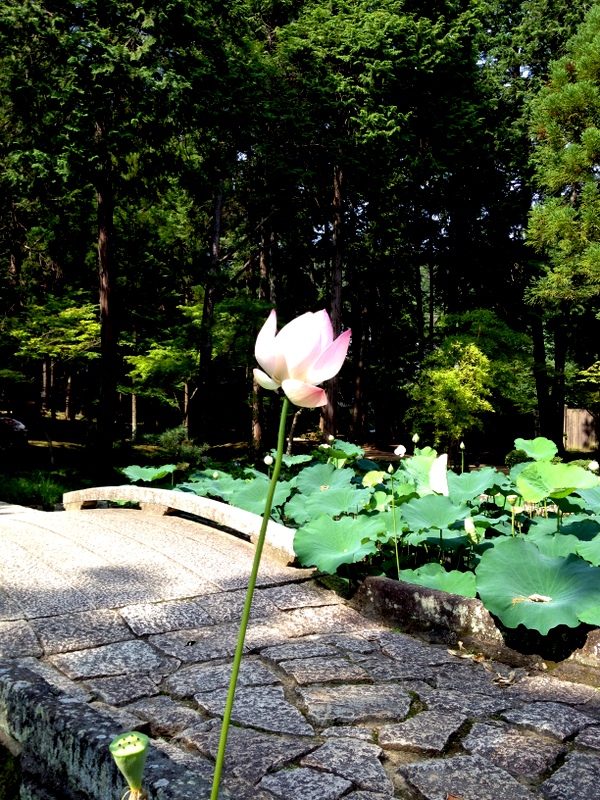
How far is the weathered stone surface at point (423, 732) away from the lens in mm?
1927

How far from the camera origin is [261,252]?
59.5ft

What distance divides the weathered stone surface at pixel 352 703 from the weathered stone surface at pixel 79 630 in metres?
0.97

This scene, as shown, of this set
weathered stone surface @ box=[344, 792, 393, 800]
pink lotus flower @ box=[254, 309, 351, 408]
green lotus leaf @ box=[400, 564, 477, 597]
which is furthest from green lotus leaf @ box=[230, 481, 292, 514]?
pink lotus flower @ box=[254, 309, 351, 408]

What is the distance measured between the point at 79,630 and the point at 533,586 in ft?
6.37

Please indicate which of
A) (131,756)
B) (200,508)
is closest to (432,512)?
(200,508)

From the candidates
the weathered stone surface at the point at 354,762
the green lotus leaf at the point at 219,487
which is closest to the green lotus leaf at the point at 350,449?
the green lotus leaf at the point at 219,487

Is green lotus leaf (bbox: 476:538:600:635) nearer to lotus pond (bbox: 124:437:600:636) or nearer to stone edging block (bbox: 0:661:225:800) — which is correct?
lotus pond (bbox: 124:437:600:636)

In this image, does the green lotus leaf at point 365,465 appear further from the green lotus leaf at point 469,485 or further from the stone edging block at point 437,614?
the stone edging block at point 437,614

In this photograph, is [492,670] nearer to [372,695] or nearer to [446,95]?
[372,695]

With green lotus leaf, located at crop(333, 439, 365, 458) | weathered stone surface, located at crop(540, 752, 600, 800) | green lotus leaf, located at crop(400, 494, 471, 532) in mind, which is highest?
green lotus leaf, located at crop(333, 439, 365, 458)

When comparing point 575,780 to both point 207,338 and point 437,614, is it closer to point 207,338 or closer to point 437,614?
point 437,614

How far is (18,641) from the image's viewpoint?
2689 mm

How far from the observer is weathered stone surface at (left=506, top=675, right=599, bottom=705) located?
2311 millimetres

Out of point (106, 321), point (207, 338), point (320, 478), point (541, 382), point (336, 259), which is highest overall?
point (336, 259)
